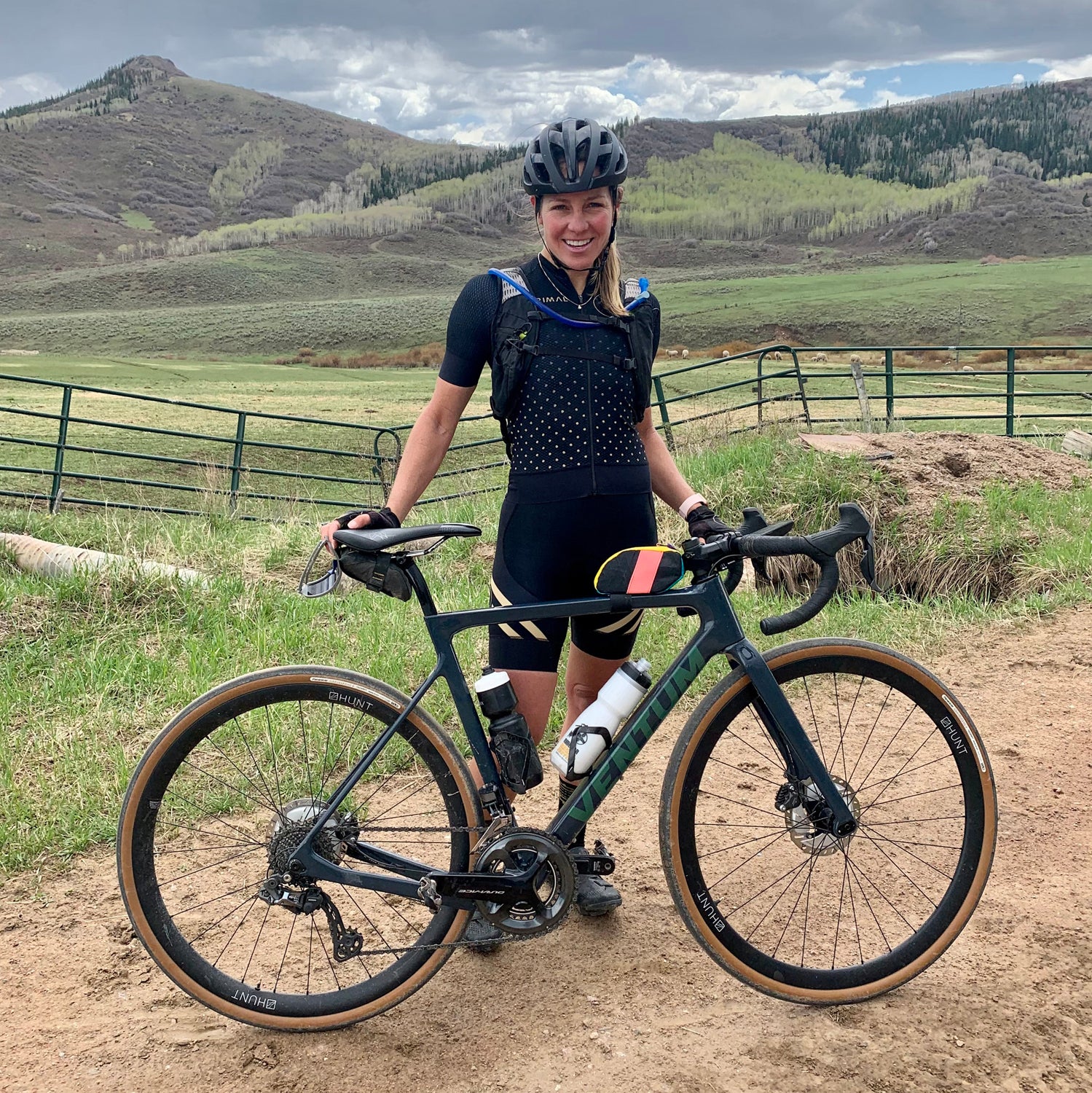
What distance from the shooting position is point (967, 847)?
253cm

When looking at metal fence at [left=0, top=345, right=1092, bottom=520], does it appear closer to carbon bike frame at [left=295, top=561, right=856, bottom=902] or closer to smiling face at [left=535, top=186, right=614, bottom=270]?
smiling face at [left=535, top=186, right=614, bottom=270]

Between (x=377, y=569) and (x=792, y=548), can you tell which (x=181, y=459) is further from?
(x=792, y=548)

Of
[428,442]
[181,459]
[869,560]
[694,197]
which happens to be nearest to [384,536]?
[428,442]

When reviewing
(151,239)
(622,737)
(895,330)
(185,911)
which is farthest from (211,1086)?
(151,239)

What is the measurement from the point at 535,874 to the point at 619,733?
39 centimetres

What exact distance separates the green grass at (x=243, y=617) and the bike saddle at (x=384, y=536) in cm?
180

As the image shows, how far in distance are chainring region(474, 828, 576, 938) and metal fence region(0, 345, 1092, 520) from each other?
9.82ft

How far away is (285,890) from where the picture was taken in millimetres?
2445

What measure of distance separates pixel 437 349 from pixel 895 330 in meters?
29.3

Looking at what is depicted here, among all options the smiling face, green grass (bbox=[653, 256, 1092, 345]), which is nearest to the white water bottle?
the smiling face

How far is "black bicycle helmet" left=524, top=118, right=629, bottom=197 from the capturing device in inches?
99.0

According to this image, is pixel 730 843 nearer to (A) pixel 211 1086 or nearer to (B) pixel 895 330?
(A) pixel 211 1086

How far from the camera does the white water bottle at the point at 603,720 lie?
8.02ft

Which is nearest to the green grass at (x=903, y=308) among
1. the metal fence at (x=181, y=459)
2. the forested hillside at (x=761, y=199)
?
the metal fence at (x=181, y=459)
